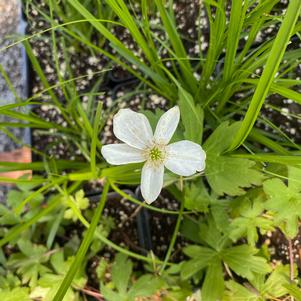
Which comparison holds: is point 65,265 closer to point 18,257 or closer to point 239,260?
point 18,257

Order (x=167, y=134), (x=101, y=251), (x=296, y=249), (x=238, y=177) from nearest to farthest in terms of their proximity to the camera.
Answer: (x=167, y=134), (x=238, y=177), (x=296, y=249), (x=101, y=251)

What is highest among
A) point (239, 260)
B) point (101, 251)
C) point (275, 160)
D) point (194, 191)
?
point (275, 160)

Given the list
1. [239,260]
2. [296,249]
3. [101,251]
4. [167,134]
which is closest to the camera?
[167,134]

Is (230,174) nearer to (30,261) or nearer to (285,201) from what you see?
(285,201)

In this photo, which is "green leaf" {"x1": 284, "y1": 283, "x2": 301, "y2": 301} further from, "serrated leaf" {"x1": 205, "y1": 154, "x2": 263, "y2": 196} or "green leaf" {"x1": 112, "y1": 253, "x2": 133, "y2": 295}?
"green leaf" {"x1": 112, "y1": 253, "x2": 133, "y2": 295}

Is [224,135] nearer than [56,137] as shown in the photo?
Yes

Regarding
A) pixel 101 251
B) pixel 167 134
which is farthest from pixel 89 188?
pixel 167 134

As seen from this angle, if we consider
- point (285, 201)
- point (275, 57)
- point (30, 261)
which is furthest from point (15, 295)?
point (275, 57)
